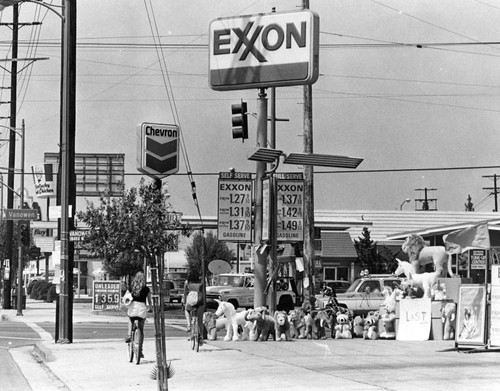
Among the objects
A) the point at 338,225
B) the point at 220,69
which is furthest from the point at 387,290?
the point at 338,225

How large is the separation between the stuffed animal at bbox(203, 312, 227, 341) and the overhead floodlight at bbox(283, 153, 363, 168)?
13.2 ft

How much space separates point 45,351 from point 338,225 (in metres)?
59.9

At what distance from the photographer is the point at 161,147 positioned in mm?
14195

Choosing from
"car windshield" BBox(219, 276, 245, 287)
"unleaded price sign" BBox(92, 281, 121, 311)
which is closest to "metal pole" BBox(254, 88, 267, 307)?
"unleaded price sign" BBox(92, 281, 121, 311)

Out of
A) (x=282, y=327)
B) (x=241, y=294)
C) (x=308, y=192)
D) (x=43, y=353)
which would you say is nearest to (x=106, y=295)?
(x=241, y=294)

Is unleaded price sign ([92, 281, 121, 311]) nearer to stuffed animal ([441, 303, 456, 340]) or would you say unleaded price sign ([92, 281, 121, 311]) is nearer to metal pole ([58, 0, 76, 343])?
metal pole ([58, 0, 76, 343])

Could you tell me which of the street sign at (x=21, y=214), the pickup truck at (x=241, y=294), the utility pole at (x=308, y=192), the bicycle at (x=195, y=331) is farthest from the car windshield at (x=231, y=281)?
the bicycle at (x=195, y=331)

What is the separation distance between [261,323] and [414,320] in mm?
3812

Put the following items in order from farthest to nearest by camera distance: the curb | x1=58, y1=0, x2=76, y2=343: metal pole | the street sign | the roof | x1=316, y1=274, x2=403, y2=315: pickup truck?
A: the roof < the street sign < x1=316, y1=274, x2=403, y2=315: pickup truck < x1=58, y1=0, x2=76, y2=343: metal pole < the curb

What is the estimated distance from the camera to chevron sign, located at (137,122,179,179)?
13797mm

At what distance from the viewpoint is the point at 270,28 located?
1995 cm

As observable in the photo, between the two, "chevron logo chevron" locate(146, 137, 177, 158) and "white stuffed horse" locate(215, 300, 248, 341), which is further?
"white stuffed horse" locate(215, 300, 248, 341)

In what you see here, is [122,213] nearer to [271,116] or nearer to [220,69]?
[220,69]

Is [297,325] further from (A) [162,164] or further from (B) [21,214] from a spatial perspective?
(B) [21,214]
